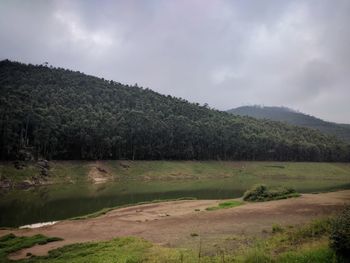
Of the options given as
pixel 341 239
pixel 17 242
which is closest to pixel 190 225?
pixel 17 242

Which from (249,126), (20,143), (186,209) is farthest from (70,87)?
(186,209)

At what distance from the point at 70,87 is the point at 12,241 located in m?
138

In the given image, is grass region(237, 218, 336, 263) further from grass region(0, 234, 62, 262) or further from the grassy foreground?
grass region(0, 234, 62, 262)

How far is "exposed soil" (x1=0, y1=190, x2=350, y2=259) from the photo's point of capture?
1035 inches

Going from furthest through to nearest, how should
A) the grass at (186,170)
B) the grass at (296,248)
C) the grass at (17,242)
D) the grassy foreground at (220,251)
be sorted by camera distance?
the grass at (186,170) < the grass at (17,242) < the grassy foreground at (220,251) < the grass at (296,248)

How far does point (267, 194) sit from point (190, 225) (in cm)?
1761

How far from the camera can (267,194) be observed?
45.2 metres

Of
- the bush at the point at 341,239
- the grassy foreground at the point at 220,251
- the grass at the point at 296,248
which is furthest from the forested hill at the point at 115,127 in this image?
the bush at the point at 341,239

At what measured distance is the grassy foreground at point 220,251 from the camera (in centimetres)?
1592

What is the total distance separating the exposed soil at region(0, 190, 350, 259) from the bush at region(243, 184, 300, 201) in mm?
3705

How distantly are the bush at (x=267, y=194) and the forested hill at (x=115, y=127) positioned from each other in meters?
68.3

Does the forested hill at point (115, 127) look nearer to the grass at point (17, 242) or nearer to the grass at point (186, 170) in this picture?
the grass at point (186, 170)

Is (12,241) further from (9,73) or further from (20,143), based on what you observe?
(9,73)

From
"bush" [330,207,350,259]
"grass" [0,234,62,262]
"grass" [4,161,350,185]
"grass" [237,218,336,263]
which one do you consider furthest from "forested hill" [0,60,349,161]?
"bush" [330,207,350,259]
